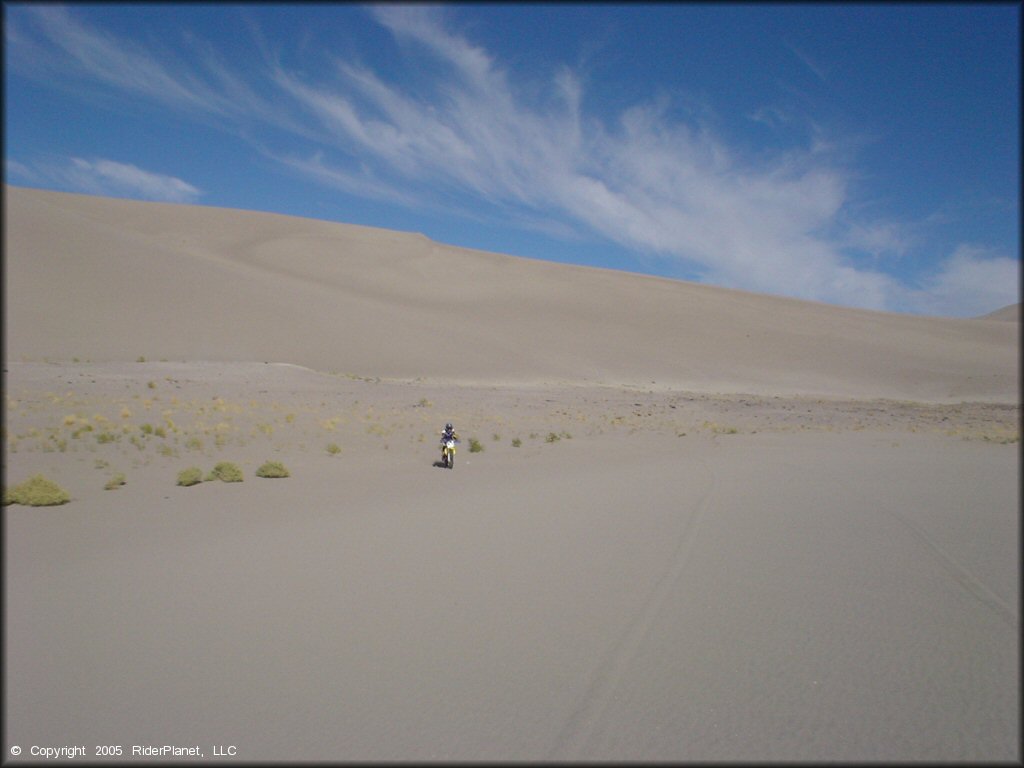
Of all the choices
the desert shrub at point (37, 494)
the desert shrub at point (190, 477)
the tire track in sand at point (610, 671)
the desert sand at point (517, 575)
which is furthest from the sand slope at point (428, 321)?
the tire track in sand at point (610, 671)

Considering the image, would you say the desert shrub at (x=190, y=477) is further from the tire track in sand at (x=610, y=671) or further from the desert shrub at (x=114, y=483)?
the tire track in sand at (x=610, y=671)

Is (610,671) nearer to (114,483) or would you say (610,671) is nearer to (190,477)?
(190,477)

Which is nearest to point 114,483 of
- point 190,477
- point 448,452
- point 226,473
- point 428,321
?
point 190,477

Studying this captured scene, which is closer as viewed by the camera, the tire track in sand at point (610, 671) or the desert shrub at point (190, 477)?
the tire track in sand at point (610, 671)

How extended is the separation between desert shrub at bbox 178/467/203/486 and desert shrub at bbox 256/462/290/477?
111cm

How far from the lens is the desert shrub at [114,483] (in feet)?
32.6

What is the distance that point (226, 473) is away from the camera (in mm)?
11227

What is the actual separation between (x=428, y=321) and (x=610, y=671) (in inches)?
1935

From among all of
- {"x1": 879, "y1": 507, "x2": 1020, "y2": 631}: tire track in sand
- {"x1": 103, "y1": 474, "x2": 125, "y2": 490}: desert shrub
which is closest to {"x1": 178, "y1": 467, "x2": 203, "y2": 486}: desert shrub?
{"x1": 103, "y1": 474, "x2": 125, "y2": 490}: desert shrub

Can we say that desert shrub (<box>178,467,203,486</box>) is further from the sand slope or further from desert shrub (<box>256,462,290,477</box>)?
the sand slope

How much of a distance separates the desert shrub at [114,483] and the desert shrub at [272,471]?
2.24 m

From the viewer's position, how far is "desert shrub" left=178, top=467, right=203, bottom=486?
10.7 meters

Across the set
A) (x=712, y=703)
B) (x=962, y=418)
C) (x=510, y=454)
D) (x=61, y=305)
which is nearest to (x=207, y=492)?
(x=510, y=454)

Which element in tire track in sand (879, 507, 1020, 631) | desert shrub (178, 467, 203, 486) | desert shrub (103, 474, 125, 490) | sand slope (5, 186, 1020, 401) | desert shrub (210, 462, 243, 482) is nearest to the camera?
tire track in sand (879, 507, 1020, 631)
